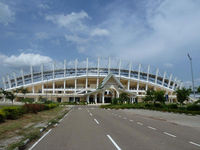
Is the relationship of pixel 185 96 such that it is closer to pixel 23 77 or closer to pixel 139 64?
pixel 139 64

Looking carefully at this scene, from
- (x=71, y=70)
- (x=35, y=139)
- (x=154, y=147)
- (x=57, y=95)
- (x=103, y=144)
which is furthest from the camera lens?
(x=71, y=70)

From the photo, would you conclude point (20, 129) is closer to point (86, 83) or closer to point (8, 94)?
point (8, 94)

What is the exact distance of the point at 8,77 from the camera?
243 ft

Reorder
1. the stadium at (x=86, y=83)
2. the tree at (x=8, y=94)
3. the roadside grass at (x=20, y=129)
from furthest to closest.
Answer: the stadium at (x=86, y=83) → the tree at (x=8, y=94) → the roadside grass at (x=20, y=129)

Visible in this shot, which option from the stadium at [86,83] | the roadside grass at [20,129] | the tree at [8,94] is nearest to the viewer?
the roadside grass at [20,129]

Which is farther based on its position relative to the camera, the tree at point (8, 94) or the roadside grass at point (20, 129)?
the tree at point (8, 94)

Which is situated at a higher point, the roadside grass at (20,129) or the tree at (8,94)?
the tree at (8,94)

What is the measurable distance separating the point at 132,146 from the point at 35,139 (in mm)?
3960

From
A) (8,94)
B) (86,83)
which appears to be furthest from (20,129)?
(86,83)

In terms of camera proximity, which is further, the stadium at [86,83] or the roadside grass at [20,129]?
the stadium at [86,83]

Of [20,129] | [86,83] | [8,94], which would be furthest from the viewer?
[86,83]

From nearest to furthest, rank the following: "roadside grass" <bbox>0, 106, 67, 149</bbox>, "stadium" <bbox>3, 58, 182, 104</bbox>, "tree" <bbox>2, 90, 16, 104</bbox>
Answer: "roadside grass" <bbox>0, 106, 67, 149</bbox>
"tree" <bbox>2, 90, 16, 104</bbox>
"stadium" <bbox>3, 58, 182, 104</bbox>

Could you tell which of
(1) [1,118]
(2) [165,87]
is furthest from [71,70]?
(1) [1,118]

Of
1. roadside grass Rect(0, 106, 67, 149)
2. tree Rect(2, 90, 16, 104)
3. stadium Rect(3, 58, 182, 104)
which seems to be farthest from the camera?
stadium Rect(3, 58, 182, 104)
